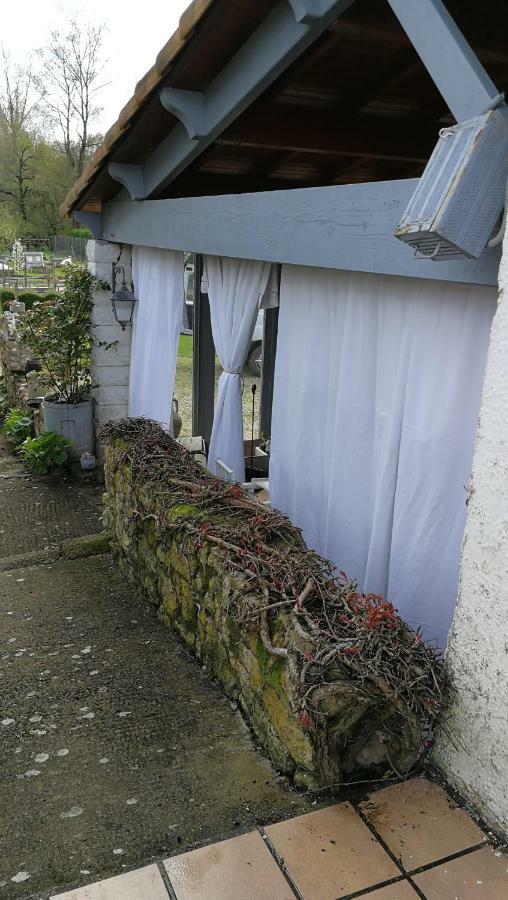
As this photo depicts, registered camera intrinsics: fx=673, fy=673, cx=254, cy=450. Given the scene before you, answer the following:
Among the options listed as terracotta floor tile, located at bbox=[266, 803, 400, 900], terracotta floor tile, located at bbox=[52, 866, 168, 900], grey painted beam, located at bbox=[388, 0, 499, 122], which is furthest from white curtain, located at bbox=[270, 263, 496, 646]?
terracotta floor tile, located at bbox=[52, 866, 168, 900]

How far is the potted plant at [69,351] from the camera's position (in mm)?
7133

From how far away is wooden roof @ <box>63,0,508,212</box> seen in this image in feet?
11.3

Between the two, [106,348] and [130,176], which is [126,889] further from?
[106,348]

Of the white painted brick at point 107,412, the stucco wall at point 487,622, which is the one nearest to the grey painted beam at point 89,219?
the white painted brick at point 107,412

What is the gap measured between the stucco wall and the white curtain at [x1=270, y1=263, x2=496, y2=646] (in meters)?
0.57

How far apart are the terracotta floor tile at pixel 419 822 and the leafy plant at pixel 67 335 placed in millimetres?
5836

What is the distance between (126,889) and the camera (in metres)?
2.07

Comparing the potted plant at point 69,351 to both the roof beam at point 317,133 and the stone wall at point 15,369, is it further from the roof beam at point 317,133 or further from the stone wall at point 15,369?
the roof beam at point 317,133

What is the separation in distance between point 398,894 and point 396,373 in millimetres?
2060

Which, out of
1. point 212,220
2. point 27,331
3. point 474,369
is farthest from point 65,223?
point 474,369

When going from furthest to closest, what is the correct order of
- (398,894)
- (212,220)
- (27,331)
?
(27,331) → (212,220) → (398,894)

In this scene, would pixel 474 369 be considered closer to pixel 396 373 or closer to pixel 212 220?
pixel 396 373

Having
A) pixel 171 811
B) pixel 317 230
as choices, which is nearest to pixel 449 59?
pixel 317 230

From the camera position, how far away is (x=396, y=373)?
3168 mm
